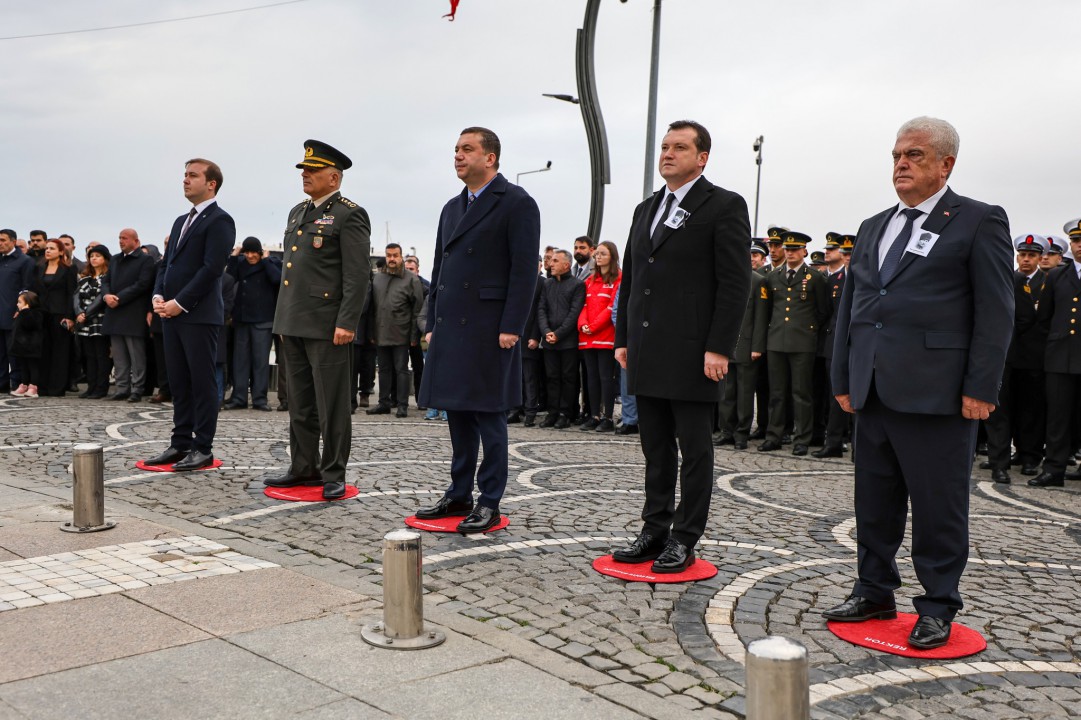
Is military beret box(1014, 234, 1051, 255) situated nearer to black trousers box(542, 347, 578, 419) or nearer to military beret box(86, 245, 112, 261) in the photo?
black trousers box(542, 347, 578, 419)

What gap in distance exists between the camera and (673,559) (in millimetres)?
5203

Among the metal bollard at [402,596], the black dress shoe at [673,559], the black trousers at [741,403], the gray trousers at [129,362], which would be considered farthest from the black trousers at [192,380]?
the gray trousers at [129,362]

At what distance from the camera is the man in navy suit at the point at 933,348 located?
13.6ft

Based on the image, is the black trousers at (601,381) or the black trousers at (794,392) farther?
the black trousers at (601,381)

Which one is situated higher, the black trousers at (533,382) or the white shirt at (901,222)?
the white shirt at (901,222)

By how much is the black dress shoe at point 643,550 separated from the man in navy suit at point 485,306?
1.04 metres

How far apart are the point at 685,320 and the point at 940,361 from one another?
4.53ft

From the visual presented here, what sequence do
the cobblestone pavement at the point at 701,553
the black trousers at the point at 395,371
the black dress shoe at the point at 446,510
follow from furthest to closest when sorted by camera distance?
the black trousers at the point at 395,371 → the black dress shoe at the point at 446,510 → the cobblestone pavement at the point at 701,553

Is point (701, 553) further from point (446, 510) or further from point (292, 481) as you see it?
point (292, 481)

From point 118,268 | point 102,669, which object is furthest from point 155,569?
point 118,268

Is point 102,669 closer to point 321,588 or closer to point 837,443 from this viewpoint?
point 321,588

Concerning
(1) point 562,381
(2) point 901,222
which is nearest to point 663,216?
(2) point 901,222

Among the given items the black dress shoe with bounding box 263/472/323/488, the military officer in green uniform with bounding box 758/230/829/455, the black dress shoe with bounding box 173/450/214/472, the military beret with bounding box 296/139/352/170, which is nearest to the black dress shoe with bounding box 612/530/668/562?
the black dress shoe with bounding box 263/472/323/488

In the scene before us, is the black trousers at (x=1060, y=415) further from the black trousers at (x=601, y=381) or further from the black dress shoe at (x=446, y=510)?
the black dress shoe at (x=446, y=510)
